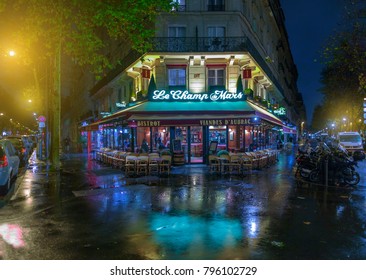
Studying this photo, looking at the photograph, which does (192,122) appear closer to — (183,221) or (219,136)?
(219,136)

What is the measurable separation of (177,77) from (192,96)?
2178 mm

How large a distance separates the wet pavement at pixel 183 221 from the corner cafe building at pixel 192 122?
596 centimetres

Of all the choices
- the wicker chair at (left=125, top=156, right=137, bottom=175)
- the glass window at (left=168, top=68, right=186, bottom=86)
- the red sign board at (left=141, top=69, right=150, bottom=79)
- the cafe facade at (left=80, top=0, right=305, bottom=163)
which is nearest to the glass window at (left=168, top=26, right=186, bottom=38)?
the cafe facade at (left=80, top=0, right=305, bottom=163)

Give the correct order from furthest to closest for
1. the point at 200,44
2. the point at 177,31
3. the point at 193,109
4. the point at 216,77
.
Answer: the point at 216,77, the point at 177,31, the point at 200,44, the point at 193,109

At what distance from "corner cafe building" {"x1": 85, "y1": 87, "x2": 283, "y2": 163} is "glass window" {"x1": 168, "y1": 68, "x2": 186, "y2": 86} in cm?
155

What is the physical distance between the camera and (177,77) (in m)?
23.0

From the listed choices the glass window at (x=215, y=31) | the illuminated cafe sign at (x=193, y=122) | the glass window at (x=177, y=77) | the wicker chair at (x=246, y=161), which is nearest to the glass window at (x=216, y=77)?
the glass window at (x=177, y=77)

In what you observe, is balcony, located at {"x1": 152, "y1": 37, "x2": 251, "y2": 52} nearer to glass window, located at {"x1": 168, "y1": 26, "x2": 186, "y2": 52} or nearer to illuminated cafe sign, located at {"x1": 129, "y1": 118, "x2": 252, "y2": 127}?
glass window, located at {"x1": 168, "y1": 26, "x2": 186, "y2": 52}

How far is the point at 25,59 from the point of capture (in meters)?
Answer: 22.0

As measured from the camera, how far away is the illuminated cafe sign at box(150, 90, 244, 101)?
21594 millimetres

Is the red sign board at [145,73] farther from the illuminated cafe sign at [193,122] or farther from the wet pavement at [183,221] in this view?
the wet pavement at [183,221]

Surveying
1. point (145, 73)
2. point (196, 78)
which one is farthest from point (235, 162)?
point (145, 73)

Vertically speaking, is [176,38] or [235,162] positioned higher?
[176,38]
